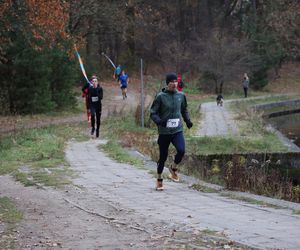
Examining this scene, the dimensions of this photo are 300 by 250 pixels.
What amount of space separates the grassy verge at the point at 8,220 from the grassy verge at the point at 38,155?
6.20 ft

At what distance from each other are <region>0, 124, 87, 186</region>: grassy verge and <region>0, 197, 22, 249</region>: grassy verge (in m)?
1.89

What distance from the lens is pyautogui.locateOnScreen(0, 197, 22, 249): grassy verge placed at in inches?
265

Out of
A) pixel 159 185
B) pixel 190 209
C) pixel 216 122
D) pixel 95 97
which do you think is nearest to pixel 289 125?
pixel 216 122

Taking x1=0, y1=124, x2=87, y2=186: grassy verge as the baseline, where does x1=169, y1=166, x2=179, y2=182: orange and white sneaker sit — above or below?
above

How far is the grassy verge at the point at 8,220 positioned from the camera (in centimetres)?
674

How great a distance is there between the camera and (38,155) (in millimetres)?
14539

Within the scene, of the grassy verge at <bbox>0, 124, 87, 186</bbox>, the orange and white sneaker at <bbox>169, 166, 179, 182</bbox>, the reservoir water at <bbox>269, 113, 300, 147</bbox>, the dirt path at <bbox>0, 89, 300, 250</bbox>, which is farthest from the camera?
the reservoir water at <bbox>269, 113, 300, 147</bbox>

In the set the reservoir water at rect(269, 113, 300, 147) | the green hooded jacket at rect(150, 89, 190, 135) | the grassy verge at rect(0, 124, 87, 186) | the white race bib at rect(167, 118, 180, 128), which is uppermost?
the green hooded jacket at rect(150, 89, 190, 135)

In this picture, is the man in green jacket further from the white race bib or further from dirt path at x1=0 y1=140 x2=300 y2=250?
dirt path at x1=0 y1=140 x2=300 y2=250

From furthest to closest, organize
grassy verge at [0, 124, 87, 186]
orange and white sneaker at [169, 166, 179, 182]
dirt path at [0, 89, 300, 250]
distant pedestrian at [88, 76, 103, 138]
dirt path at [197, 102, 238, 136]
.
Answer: dirt path at [197, 102, 238, 136]
distant pedestrian at [88, 76, 103, 138]
grassy verge at [0, 124, 87, 186]
orange and white sneaker at [169, 166, 179, 182]
dirt path at [0, 89, 300, 250]

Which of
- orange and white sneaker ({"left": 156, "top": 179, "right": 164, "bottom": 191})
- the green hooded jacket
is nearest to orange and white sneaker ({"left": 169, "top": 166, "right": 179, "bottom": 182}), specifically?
orange and white sneaker ({"left": 156, "top": 179, "right": 164, "bottom": 191})

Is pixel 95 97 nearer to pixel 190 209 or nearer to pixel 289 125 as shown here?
pixel 190 209

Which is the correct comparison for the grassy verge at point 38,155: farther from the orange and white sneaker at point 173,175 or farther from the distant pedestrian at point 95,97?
the orange and white sneaker at point 173,175

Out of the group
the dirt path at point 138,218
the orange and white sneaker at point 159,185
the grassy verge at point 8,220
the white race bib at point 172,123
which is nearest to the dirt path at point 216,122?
the dirt path at point 138,218
